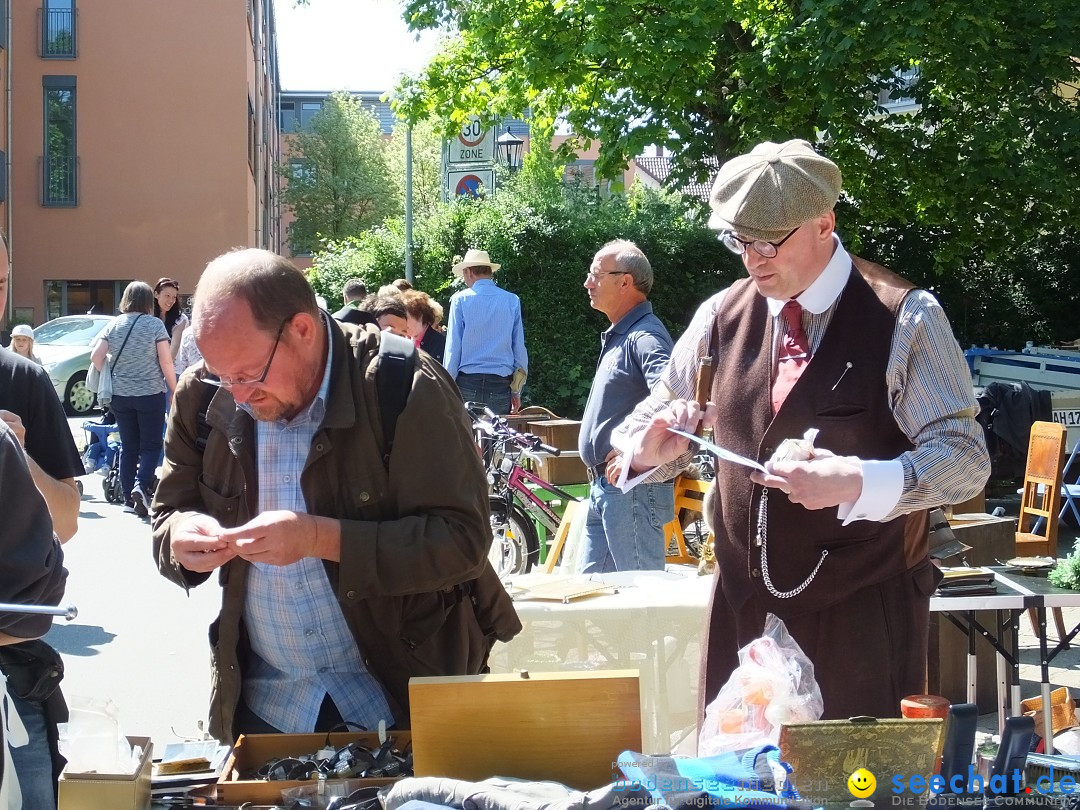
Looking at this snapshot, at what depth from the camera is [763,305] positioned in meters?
2.59

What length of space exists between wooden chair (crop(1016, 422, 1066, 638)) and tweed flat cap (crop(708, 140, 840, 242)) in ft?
15.9

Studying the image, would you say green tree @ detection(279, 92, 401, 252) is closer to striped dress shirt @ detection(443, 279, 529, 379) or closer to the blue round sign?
the blue round sign

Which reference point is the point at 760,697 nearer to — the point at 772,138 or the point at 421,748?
the point at 421,748

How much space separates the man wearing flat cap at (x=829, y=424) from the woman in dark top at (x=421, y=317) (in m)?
6.42

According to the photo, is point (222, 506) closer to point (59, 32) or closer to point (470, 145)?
point (470, 145)

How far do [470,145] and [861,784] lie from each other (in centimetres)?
1412

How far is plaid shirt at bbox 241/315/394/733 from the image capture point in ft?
8.31

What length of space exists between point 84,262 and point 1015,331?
2256 centimetres

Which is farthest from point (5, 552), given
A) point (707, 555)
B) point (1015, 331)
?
point (1015, 331)

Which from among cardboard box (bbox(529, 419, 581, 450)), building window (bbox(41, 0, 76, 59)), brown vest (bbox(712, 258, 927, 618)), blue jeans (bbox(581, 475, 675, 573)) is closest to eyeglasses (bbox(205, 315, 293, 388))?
brown vest (bbox(712, 258, 927, 618))

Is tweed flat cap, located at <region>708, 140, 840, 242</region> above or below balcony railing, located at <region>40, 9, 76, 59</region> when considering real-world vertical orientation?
below

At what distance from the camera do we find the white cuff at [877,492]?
7.25ft

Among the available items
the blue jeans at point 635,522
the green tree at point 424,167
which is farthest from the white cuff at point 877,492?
the green tree at point 424,167

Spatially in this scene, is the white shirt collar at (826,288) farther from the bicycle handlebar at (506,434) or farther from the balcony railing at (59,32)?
the balcony railing at (59,32)
